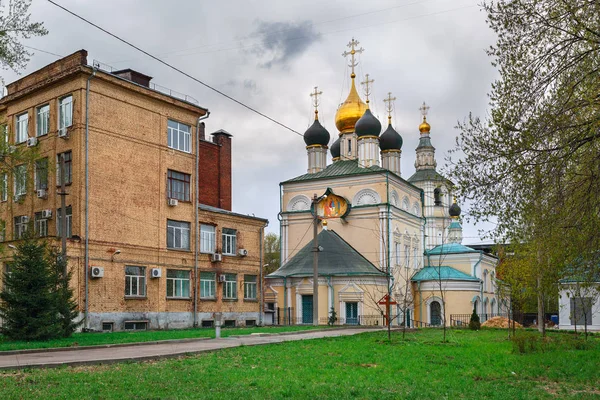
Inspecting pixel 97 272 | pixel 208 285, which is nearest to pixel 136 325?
pixel 97 272

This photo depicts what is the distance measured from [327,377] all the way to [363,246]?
124 ft

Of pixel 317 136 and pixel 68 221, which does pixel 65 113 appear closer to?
pixel 68 221

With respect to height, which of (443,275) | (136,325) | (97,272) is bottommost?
(136,325)

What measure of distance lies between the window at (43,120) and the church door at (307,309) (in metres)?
22.0

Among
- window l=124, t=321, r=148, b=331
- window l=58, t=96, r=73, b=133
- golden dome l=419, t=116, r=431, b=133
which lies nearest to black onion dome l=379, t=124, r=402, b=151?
golden dome l=419, t=116, r=431, b=133

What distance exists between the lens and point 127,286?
30109mm

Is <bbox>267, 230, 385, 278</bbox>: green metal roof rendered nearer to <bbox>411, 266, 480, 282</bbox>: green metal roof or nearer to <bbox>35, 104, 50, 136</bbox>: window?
<bbox>411, 266, 480, 282</bbox>: green metal roof

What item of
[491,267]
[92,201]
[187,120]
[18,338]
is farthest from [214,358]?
[491,267]

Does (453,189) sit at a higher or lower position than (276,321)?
higher

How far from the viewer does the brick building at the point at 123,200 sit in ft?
94.6

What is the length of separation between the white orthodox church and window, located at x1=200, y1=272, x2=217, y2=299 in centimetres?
1120

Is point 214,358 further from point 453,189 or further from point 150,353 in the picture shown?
point 453,189

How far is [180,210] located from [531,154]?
2374cm

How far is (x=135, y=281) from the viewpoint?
100 ft
